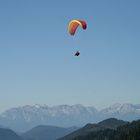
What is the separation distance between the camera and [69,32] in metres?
107

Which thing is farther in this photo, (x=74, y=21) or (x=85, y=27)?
(x=74, y=21)

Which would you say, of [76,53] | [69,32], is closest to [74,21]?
[69,32]

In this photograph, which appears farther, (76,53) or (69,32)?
(69,32)

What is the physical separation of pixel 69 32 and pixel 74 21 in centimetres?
348

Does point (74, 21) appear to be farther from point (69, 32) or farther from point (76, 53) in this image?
point (76, 53)

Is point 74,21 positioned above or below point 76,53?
above

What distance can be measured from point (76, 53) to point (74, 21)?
10.8m

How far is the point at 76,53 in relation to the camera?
10062 cm

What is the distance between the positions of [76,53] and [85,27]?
7326 millimetres

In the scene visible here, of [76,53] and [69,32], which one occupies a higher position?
[69,32]

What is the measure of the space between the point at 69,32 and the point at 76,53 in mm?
9389

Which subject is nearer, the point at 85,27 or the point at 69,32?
the point at 85,27

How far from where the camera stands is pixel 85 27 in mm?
98812
